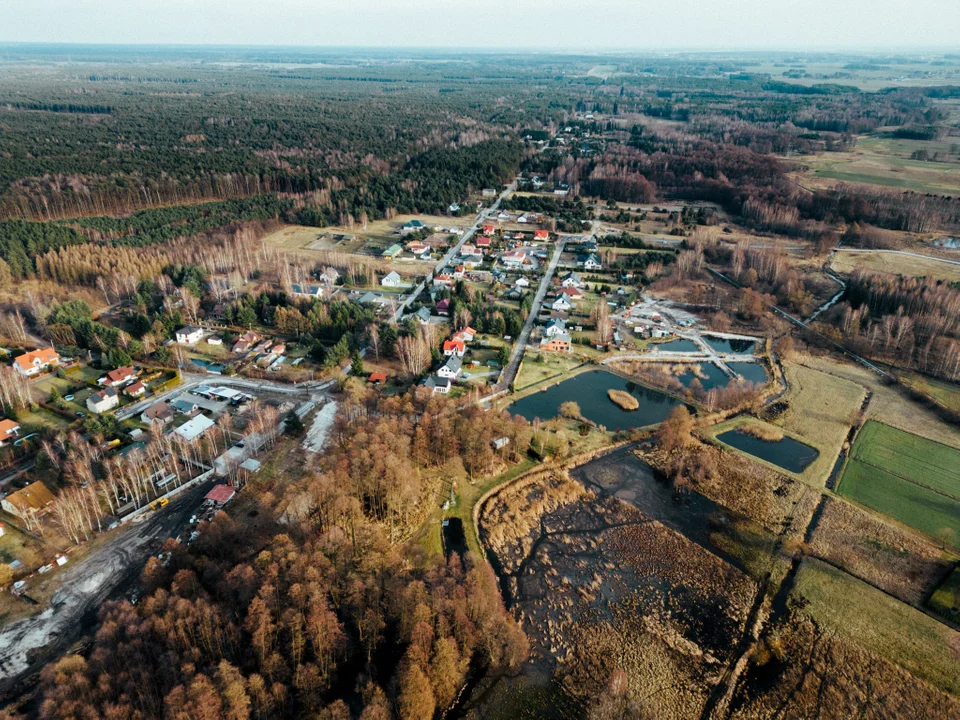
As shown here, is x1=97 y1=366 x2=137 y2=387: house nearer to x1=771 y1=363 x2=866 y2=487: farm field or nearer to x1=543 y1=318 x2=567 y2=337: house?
x1=543 y1=318 x2=567 y2=337: house

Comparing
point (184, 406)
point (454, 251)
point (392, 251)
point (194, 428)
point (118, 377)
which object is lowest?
point (454, 251)

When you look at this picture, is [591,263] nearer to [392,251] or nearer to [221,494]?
[392,251]

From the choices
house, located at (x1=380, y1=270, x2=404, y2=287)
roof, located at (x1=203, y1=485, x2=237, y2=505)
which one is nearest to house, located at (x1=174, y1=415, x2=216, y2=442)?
roof, located at (x1=203, y1=485, x2=237, y2=505)

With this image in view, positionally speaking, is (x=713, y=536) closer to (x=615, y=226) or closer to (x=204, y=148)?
(x=615, y=226)

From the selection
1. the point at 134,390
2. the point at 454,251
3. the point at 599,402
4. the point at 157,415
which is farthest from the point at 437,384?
the point at 454,251

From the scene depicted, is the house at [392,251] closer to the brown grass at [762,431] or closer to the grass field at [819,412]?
the grass field at [819,412]

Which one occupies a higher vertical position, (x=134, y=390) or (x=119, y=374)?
(x=119, y=374)
